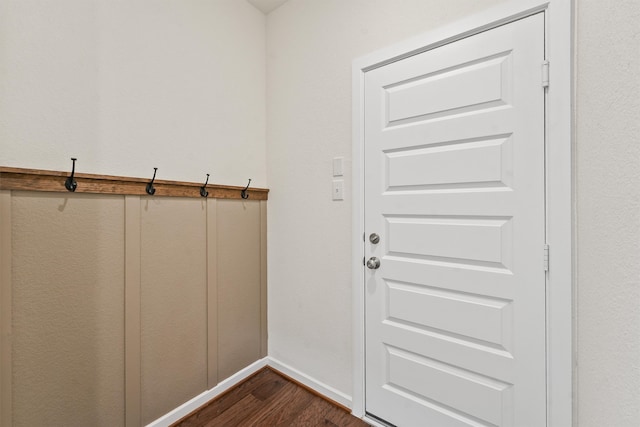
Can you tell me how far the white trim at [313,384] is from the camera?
1.61 m

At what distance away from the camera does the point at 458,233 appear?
1.22 m

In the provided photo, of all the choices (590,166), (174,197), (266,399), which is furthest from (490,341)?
(174,197)

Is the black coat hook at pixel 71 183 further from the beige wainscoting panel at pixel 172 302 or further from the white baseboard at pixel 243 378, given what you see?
the white baseboard at pixel 243 378

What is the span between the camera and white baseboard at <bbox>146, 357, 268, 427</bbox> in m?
1.42

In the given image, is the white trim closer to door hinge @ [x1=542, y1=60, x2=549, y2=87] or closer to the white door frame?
the white door frame

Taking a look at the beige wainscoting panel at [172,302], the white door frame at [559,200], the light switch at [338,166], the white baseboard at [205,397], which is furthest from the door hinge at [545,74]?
the white baseboard at [205,397]

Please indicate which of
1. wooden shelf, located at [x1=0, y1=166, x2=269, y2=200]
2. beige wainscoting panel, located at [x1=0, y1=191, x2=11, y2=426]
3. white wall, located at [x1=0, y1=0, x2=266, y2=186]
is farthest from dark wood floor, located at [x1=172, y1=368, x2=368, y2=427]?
white wall, located at [x1=0, y1=0, x2=266, y2=186]

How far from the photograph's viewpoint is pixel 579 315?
3.19 ft

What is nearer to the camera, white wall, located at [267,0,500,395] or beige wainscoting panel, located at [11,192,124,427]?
beige wainscoting panel, located at [11,192,124,427]

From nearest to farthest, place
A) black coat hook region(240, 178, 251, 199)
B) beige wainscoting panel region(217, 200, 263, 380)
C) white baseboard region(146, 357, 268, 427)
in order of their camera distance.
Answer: white baseboard region(146, 357, 268, 427) < beige wainscoting panel region(217, 200, 263, 380) < black coat hook region(240, 178, 251, 199)

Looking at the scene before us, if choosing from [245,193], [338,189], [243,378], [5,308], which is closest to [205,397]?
[243,378]

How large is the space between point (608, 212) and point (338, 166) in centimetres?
114

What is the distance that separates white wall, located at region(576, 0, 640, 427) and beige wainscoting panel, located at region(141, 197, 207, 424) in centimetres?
174

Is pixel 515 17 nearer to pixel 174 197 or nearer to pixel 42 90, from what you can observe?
A: pixel 174 197
